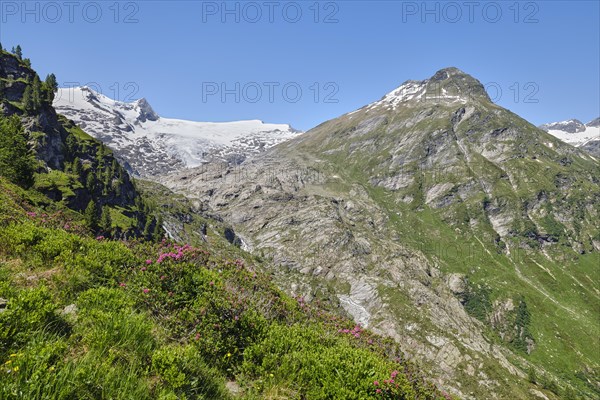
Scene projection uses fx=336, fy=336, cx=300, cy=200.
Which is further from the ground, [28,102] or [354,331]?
[28,102]

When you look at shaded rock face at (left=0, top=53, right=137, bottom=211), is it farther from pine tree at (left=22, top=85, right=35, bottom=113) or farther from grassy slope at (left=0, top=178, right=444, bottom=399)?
grassy slope at (left=0, top=178, right=444, bottom=399)

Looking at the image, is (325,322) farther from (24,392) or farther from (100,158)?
(100,158)

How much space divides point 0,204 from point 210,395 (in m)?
16.4

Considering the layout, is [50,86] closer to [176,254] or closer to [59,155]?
[59,155]

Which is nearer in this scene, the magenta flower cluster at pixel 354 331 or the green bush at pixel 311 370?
the green bush at pixel 311 370

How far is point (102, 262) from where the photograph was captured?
43.4 ft

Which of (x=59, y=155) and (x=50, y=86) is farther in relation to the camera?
(x=50, y=86)

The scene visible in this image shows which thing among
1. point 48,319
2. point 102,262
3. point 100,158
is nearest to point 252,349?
point 48,319

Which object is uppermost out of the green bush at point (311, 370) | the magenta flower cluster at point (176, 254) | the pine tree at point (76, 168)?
the pine tree at point (76, 168)

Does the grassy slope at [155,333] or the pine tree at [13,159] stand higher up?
the pine tree at [13,159]

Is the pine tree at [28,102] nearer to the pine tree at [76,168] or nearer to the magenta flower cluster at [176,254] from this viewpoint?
the pine tree at [76,168]

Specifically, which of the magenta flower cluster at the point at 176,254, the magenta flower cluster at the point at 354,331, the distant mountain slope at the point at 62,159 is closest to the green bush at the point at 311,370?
the magenta flower cluster at the point at 354,331

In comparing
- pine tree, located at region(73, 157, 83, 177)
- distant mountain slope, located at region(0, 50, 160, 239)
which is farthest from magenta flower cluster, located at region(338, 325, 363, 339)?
pine tree, located at region(73, 157, 83, 177)

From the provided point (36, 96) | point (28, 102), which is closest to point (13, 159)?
point (28, 102)
